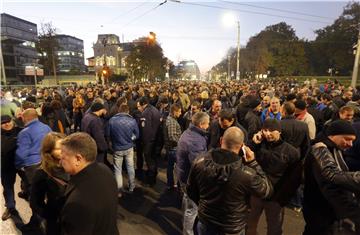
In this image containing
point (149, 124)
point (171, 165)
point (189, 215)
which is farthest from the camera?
point (149, 124)

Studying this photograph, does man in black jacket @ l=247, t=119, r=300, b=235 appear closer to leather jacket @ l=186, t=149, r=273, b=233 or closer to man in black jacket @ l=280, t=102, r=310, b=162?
leather jacket @ l=186, t=149, r=273, b=233

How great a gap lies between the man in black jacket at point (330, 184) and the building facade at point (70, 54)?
126210 mm

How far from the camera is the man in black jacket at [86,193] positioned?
2336 mm

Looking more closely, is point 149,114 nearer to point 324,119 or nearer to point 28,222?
point 28,222

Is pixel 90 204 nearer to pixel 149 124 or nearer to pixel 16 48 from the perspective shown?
pixel 149 124

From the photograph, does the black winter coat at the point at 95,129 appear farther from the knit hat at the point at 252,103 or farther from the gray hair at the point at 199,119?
the knit hat at the point at 252,103

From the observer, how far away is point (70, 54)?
13050 centimetres

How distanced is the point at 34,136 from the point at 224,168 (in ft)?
11.9

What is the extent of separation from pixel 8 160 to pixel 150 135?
3029mm

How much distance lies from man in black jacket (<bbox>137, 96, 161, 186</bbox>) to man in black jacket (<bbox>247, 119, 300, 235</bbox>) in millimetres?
3570

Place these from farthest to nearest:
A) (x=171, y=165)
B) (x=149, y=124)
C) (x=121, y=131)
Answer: (x=149, y=124)
(x=171, y=165)
(x=121, y=131)

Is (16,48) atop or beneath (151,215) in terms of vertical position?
atop

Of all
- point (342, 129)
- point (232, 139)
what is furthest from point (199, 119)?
point (342, 129)

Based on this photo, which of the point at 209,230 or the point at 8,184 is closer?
the point at 209,230
